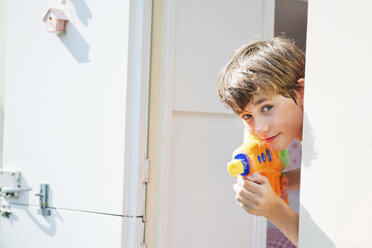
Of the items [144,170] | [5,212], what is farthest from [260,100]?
[5,212]

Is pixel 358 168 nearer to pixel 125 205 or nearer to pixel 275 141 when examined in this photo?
pixel 275 141

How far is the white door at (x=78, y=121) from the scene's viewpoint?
5.91ft

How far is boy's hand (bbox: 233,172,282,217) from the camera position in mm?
1109

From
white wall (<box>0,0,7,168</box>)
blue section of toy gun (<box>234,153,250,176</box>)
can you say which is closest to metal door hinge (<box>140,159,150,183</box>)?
blue section of toy gun (<box>234,153,250,176</box>)

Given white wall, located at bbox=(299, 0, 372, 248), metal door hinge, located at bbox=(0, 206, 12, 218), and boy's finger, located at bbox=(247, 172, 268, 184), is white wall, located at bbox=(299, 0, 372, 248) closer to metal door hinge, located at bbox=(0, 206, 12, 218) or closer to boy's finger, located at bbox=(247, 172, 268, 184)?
boy's finger, located at bbox=(247, 172, 268, 184)

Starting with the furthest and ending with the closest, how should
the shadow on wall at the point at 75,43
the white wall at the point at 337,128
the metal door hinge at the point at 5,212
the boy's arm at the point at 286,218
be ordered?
1. the metal door hinge at the point at 5,212
2. the shadow on wall at the point at 75,43
3. the boy's arm at the point at 286,218
4. the white wall at the point at 337,128

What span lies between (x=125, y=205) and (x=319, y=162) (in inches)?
41.3

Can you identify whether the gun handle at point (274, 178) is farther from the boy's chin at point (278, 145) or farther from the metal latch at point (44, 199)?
the metal latch at point (44, 199)

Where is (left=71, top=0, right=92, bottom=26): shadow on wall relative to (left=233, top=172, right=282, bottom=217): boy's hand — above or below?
above

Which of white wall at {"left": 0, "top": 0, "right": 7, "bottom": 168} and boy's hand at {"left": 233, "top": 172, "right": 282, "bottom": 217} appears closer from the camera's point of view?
boy's hand at {"left": 233, "top": 172, "right": 282, "bottom": 217}

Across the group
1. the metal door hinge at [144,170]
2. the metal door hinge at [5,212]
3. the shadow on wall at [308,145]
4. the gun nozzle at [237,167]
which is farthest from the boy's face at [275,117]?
the metal door hinge at [5,212]

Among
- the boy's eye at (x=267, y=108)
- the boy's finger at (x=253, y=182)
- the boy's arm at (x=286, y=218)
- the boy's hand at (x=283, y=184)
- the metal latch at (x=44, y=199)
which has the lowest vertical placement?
the metal latch at (x=44, y=199)

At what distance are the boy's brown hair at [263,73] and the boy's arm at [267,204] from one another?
21cm

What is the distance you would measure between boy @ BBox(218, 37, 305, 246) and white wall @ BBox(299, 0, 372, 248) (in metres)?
0.23
